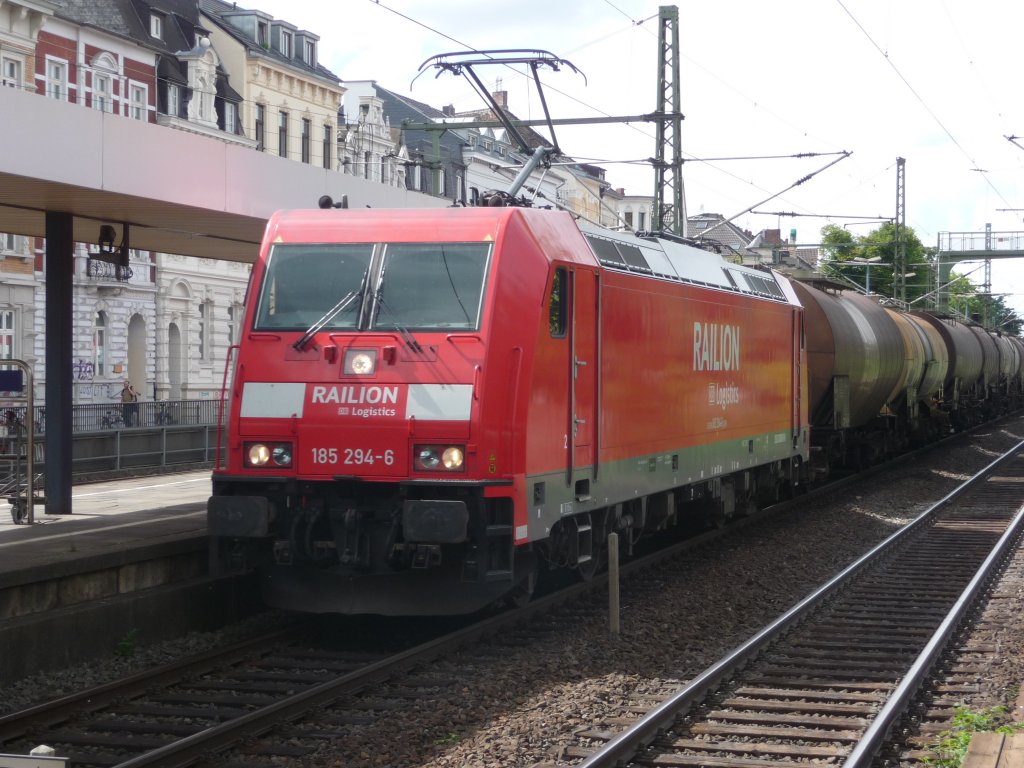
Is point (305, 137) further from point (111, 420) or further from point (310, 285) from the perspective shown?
point (310, 285)

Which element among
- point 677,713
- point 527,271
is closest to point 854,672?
point 677,713

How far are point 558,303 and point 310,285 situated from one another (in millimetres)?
1940

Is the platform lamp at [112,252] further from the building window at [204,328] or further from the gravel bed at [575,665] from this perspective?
the building window at [204,328]

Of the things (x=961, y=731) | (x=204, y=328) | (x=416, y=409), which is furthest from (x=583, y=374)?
(x=204, y=328)

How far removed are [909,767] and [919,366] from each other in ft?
82.0

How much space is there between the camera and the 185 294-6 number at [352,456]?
32.6 feet

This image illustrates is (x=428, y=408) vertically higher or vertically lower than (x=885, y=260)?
lower

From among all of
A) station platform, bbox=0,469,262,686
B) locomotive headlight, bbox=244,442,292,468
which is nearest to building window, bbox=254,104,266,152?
station platform, bbox=0,469,262,686

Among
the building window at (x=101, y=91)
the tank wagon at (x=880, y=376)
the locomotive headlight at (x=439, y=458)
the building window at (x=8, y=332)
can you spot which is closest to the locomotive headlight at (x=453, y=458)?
the locomotive headlight at (x=439, y=458)

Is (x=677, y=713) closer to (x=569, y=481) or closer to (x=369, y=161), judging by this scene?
(x=569, y=481)

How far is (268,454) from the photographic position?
1026cm

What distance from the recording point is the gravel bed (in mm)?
7879

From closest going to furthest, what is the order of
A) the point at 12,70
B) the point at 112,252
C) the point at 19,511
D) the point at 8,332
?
the point at 19,511
the point at 112,252
the point at 12,70
the point at 8,332

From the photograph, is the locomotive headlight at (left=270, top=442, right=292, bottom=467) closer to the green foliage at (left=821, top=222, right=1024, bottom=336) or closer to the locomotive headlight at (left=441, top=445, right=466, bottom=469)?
the locomotive headlight at (left=441, top=445, right=466, bottom=469)
